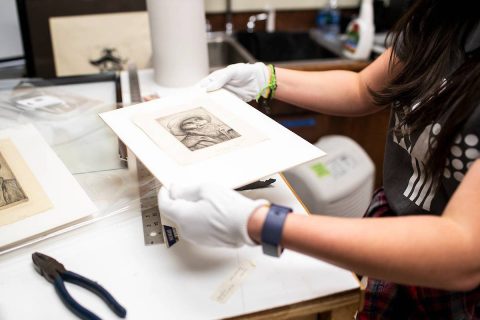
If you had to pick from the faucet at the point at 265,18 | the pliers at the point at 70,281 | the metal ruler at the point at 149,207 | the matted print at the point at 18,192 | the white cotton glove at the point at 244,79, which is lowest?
the pliers at the point at 70,281

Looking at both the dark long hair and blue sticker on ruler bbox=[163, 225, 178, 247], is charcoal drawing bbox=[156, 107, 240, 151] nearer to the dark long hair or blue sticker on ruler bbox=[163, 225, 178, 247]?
blue sticker on ruler bbox=[163, 225, 178, 247]

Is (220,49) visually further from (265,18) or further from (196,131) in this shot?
(196,131)

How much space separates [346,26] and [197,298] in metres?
1.82

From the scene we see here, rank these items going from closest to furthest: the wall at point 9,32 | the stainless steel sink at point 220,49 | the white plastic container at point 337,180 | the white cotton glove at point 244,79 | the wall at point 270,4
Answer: the white cotton glove at point 244,79 → the wall at point 9,32 → the white plastic container at point 337,180 → the stainless steel sink at point 220,49 → the wall at point 270,4

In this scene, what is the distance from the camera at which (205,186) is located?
2.04ft

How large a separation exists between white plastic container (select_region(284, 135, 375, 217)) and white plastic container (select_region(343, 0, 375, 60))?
36 centimetres

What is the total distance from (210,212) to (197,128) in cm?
24

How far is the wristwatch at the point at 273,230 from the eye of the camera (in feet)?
1.90

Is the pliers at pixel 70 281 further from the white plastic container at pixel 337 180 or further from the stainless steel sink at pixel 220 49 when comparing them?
the stainless steel sink at pixel 220 49

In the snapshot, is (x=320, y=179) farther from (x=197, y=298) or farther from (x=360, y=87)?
(x=197, y=298)

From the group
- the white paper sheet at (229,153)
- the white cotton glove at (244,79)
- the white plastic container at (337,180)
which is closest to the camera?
the white paper sheet at (229,153)

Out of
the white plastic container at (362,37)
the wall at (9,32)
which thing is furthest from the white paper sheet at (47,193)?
the white plastic container at (362,37)

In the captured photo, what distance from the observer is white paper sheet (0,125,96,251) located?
0.69 meters

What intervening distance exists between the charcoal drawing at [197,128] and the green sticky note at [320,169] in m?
0.95
